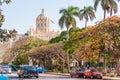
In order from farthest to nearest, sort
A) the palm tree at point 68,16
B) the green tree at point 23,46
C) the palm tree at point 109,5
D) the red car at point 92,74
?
the green tree at point 23,46 < the palm tree at point 68,16 < the palm tree at point 109,5 < the red car at point 92,74

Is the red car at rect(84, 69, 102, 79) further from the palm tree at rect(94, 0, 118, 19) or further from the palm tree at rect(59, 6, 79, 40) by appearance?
the palm tree at rect(59, 6, 79, 40)

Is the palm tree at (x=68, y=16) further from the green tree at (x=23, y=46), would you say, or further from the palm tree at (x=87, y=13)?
the green tree at (x=23, y=46)

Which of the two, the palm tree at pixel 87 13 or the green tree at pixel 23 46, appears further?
the green tree at pixel 23 46

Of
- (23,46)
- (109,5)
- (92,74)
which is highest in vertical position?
(109,5)

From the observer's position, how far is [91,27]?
57.0 meters

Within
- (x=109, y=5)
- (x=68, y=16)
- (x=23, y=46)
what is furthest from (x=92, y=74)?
(x=23, y=46)

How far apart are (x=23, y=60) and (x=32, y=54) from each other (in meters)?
23.7

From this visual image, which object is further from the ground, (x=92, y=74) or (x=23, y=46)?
(x=23, y=46)

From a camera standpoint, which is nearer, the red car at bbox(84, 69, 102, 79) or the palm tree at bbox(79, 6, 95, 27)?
the red car at bbox(84, 69, 102, 79)

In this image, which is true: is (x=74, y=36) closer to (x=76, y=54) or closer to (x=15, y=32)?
(x=76, y=54)

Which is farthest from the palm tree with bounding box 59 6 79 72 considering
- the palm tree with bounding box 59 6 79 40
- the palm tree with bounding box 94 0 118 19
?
the palm tree with bounding box 94 0 118 19

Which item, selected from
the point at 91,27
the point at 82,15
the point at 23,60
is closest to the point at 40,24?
the point at 23,60

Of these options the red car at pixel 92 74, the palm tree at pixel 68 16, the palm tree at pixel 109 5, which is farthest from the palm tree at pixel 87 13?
the red car at pixel 92 74

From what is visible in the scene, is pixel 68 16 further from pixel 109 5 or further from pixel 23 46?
pixel 23 46
